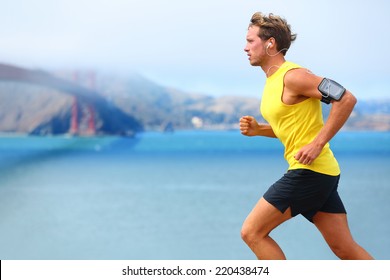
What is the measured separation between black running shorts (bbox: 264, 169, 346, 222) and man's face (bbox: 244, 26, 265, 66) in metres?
0.38

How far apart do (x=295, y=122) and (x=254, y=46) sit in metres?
0.29

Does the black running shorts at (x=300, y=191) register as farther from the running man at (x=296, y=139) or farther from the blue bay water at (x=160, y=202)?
the blue bay water at (x=160, y=202)

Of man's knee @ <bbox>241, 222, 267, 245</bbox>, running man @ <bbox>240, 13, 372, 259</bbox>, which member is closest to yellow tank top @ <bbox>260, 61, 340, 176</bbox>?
running man @ <bbox>240, 13, 372, 259</bbox>

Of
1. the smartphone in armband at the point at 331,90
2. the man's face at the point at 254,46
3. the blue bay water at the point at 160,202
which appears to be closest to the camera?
the smartphone in armband at the point at 331,90

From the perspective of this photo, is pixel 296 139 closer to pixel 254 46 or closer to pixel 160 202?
pixel 254 46

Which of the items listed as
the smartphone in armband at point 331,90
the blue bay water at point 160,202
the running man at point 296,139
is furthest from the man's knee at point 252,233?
the blue bay water at point 160,202

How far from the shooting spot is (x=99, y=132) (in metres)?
34.7

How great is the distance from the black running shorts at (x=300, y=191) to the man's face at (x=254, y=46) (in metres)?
0.38

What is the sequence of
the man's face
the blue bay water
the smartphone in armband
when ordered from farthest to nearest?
the blue bay water
the man's face
the smartphone in armband

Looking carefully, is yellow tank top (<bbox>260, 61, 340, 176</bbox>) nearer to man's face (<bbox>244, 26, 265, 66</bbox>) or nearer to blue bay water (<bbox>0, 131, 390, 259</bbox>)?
man's face (<bbox>244, 26, 265, 66</bbox>)

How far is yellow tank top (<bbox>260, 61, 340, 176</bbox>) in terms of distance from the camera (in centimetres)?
233

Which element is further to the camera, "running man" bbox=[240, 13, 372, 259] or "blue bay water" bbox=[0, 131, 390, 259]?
"blue bay water" bbox=[0, 131, 390, 259]

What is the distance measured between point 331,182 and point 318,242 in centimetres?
793

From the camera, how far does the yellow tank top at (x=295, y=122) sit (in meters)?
2.33
